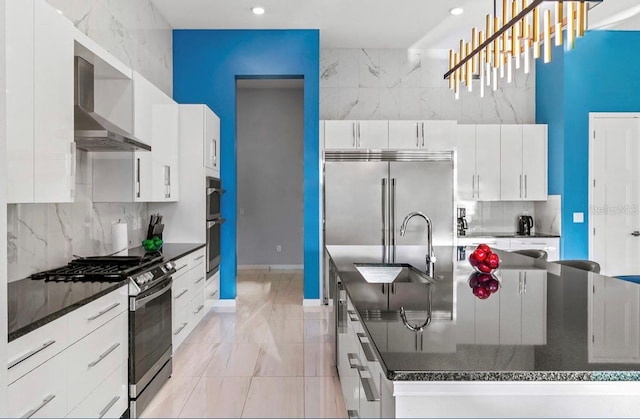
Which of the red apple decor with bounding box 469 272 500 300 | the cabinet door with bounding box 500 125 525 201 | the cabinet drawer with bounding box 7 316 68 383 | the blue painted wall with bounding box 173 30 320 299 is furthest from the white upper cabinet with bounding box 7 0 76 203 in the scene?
the cabinet door with bounding box 500 125 525 201

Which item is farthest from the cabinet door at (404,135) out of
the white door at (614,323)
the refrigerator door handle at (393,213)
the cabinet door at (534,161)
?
the white door at (614,323)

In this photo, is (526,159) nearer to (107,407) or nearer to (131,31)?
(131,31)

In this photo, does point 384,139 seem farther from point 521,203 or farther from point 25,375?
point 25,375

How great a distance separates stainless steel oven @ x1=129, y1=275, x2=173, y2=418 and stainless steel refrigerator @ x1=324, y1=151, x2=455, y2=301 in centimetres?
268

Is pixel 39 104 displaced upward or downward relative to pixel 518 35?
downward

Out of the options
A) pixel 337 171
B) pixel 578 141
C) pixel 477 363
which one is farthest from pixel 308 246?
pixel 477 363

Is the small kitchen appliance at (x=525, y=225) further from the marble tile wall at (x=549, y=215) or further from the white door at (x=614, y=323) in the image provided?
the white door at (x=614, y=323)

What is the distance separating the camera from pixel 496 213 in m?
6.28

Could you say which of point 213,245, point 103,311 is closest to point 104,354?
point 103,311

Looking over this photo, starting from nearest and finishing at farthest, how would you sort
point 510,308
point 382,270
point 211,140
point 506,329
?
point 506,329 → point 510,308 → point 382,270 → point 211,140

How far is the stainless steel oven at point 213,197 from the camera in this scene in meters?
4.79

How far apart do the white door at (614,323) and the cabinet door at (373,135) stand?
375cm

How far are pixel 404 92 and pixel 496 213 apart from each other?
6.70 ft

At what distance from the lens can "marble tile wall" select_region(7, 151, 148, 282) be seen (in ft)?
8.22
